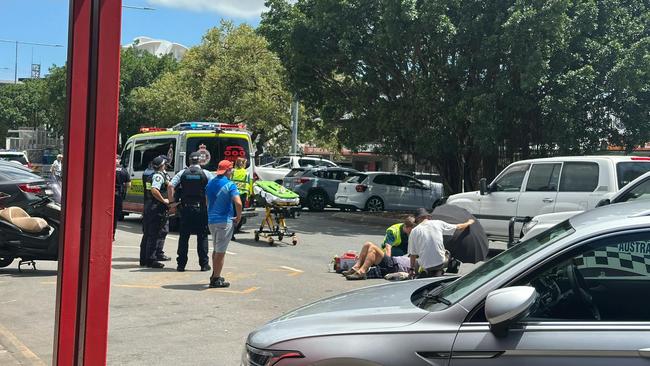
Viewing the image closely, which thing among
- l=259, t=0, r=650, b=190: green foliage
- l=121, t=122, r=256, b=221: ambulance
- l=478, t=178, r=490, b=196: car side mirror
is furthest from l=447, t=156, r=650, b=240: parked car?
l=121, t=122, r=256, b=221: ambulance

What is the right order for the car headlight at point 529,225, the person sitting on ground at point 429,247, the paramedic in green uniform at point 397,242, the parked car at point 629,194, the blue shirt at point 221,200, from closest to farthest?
the person sitting on ground at point 429,247, the parked car at point 629,194, the blue shirt at point 221,200, the car headlight at point 529,225, the paramedic in green uniform at point 397,242

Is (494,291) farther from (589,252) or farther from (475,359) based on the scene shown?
(589,252)

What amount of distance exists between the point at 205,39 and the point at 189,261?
29.4m

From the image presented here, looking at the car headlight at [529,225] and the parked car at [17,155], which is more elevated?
the parked car at [17,155]

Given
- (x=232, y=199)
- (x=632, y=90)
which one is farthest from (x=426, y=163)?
(x=232, y=199)

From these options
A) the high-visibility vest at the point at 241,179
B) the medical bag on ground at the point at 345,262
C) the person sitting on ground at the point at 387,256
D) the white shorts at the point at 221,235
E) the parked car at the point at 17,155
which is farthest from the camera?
the high-visibility vest at the point at 241,179

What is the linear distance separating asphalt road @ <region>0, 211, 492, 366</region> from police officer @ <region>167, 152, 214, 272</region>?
0.35 metres

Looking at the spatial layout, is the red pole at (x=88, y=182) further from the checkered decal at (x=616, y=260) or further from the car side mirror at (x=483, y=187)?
the car side mirror at (x=483, y=187)

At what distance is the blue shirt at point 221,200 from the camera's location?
9234mm

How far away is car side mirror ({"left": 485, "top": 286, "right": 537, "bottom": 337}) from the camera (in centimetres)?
310

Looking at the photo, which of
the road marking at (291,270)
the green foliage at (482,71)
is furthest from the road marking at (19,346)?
the green foliage at (482,71)

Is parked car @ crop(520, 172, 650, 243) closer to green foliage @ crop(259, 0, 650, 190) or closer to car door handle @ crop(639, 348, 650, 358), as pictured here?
car door handle @ crop(639, 348, 650, 358)

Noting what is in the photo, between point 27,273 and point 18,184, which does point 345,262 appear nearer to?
point 27,273

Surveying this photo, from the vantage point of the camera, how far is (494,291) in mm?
3262
